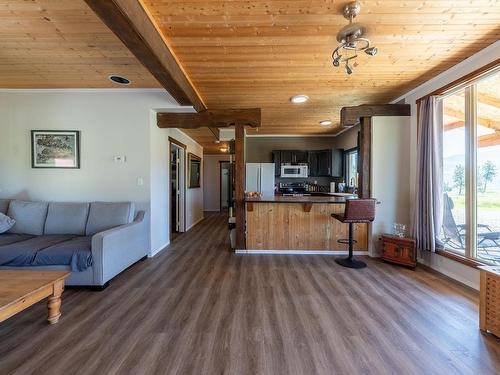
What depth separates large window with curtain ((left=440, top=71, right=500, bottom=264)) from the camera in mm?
2416

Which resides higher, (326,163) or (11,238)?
(326,163)

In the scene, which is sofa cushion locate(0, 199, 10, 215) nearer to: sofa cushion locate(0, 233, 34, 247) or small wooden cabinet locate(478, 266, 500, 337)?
sofa cushion locate(0, 233, 34, 247)

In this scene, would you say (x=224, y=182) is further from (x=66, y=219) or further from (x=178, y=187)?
(x=66, y=219)

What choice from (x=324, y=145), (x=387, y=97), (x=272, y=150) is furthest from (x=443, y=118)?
(x=272, y=150)

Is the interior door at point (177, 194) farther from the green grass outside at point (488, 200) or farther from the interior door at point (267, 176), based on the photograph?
the green grass outside at point (488, 200)

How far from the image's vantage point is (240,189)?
3.83 m

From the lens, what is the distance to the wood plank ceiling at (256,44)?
1.80 metres

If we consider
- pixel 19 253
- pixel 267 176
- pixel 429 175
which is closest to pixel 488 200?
pixel 429 175

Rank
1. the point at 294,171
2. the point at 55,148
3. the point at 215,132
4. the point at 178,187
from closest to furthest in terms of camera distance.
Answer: the point at 55,148 < the point at 215,132 < the point at 178,187 < the point at 294,171

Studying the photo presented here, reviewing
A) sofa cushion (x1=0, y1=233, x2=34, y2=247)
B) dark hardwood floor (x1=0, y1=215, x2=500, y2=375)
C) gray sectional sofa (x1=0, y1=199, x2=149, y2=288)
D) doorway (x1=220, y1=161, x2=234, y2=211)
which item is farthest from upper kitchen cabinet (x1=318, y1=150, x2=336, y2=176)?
sofa cushion (x1=0, y1=233, x2=34, y2=247)

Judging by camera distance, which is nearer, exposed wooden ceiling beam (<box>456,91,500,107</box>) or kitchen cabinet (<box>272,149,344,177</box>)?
exposed wooden ceiling beam (<box>456,91,500,107</box>)

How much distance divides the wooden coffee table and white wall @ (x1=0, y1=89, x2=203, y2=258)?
1.66 m

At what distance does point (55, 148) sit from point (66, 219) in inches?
46.6

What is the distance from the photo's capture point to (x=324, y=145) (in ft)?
21.4
